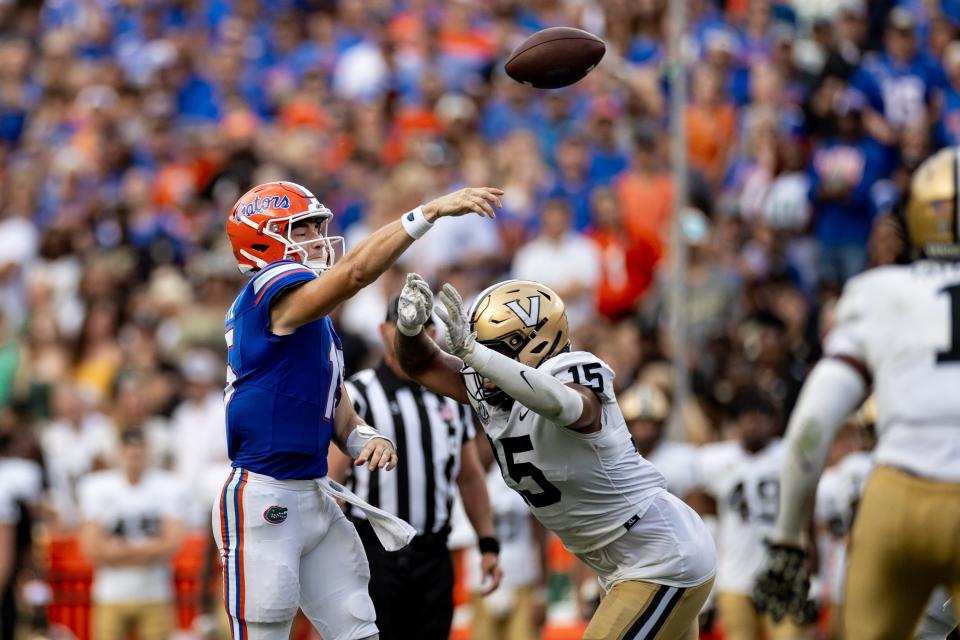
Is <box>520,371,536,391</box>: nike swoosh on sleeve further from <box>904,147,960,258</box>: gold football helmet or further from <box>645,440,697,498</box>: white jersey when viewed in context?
<box>645,440,697,498</box>: white jersey

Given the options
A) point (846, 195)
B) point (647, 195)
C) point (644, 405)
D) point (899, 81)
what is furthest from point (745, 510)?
point (899, 81)

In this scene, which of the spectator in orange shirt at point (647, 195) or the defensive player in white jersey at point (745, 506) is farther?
the spectator in orange shirt at point (647, 195)

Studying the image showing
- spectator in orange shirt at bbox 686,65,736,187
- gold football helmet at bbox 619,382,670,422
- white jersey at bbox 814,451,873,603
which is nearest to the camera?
white jersey at bbox 814,451,873,603

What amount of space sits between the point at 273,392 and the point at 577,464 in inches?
41.1

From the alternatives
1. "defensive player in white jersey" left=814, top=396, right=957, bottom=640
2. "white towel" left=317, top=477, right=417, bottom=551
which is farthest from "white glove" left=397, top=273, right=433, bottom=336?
"defensive player in white jersey" left=814, top=396, right=957, bottom=640

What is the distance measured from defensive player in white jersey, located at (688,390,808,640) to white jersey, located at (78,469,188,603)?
323 cm

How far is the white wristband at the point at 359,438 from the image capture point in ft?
18.3

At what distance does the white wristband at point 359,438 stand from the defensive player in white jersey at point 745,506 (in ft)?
10.9

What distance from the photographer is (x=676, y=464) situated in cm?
892

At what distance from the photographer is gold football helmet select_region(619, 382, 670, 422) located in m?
8.59

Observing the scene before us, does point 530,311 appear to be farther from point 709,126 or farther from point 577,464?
point 709,126

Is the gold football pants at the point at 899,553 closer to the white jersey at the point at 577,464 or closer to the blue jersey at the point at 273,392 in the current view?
the white jersey at the point at 577,464

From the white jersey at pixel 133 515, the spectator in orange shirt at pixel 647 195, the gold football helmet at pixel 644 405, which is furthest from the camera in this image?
the spectator in orange shirt at pixel 647 195

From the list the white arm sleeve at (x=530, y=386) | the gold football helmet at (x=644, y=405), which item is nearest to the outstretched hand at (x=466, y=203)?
the white arm sleeve at (x=530, y=386)
